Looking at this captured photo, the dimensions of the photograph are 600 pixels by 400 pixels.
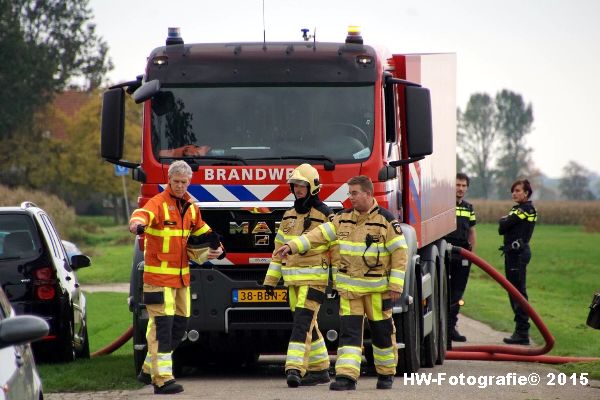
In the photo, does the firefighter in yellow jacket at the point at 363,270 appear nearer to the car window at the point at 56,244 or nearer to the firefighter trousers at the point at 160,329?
the firefighter trousers at the point at 160,329

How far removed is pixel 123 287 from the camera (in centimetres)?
3356

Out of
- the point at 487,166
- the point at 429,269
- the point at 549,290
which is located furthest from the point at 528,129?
the point at 429,269

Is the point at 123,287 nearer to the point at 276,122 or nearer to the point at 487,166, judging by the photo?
the point at 276,122

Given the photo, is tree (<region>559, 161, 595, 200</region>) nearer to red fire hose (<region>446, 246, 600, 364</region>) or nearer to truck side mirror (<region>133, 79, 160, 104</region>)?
red fire hose (<region>446, 246, 600, 364</region>)

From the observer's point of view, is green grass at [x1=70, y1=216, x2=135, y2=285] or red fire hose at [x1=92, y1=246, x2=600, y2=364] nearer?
red fire hose at [x1=92, y1=246, x2=600, y2=364]

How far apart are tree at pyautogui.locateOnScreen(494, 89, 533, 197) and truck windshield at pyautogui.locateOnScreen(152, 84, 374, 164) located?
17088 centimetres

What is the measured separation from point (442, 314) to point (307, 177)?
173 inches

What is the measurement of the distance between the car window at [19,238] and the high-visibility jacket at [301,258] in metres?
3.45

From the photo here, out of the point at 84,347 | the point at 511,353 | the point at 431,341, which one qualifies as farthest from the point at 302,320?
the point at 511,353

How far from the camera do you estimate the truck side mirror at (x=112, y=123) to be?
1228cm

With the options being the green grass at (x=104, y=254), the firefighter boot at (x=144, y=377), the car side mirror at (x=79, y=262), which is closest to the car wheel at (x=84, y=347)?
the car side mirror at (x=79, y=262)

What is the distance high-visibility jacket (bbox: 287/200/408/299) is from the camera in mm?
11594

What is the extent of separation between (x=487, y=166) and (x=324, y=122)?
547 ft

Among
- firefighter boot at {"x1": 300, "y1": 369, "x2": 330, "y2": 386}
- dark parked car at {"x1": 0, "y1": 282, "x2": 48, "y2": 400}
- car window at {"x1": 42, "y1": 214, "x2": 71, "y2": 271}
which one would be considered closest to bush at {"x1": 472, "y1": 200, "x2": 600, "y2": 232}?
car window at {"x1": 42, "y1": 214, "x2": 71, "y2": 271}
